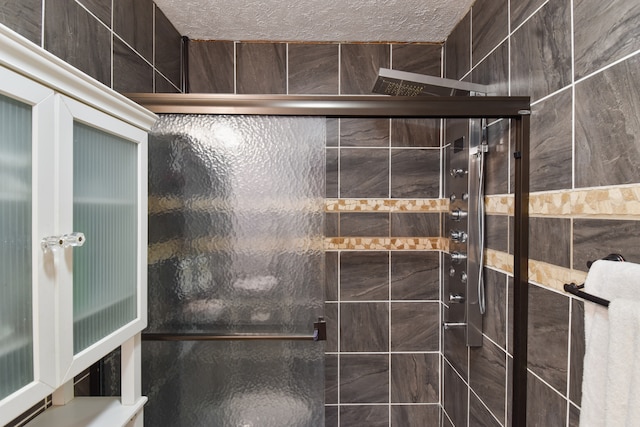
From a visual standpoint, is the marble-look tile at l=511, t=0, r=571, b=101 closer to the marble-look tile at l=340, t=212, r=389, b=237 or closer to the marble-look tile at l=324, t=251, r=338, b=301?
the marble-look tile at l=340, t=212, r=389, b=237

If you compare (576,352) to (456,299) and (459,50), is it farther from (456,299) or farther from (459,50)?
(459,50)

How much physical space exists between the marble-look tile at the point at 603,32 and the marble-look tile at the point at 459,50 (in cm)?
77

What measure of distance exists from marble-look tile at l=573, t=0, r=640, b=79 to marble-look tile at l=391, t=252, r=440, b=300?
4.16 ft

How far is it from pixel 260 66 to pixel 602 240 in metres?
1.80

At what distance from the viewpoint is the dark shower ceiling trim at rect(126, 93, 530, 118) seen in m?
1.15

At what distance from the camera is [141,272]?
978 mm

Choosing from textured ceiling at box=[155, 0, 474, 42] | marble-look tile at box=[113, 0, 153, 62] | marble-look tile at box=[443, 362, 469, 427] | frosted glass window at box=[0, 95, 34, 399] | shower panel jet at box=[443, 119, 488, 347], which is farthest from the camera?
marble-look tile at box=[443, 362, 469, 427]

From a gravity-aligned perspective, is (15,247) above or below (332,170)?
below

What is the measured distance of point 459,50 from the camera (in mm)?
1766

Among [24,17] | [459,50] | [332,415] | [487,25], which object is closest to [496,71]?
[487,25]

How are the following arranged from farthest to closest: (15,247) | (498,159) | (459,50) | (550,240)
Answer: (459,50), (498,159), (550,240), (15,247)

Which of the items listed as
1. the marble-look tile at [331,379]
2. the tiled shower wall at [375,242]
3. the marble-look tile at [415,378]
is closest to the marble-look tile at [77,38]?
the tiled shower wall at [375,242]

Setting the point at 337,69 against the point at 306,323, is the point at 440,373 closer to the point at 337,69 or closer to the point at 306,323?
the point at 306,323

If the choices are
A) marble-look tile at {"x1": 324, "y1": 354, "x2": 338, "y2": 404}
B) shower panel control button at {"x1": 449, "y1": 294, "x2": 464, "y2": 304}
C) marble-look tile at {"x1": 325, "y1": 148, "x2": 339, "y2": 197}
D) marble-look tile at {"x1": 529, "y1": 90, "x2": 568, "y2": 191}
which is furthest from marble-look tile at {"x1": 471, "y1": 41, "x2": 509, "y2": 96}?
marble-look tile at {"x1": 324, "y1": 354, "x2": 338, "y2": 404}
